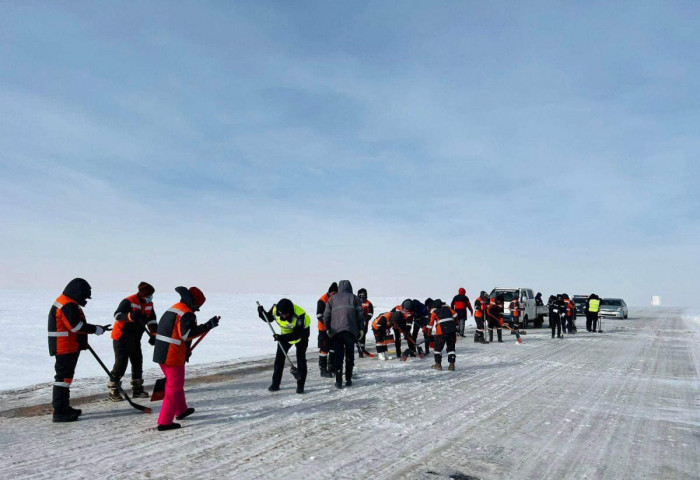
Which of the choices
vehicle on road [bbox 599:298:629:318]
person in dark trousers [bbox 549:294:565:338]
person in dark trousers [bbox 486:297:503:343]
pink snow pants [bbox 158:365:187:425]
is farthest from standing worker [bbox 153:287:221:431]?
vehicle on road [bbox 599:298:629:318]

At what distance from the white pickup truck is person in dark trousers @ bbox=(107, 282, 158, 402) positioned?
18307 mm

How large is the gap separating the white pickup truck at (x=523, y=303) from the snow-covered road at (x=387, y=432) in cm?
1294

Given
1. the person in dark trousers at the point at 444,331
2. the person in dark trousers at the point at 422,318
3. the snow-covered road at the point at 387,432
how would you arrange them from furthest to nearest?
the person in dark trousers at the point at 422,318
the person in dark trousers at the point at 444,331
the snow-covered road at the point at 387,432

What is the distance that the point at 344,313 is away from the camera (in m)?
8.29

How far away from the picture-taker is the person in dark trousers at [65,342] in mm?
5887

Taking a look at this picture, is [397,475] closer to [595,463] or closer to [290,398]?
[595,463]

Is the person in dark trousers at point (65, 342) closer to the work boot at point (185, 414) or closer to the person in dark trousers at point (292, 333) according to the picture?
the work boot at point (185, 414)

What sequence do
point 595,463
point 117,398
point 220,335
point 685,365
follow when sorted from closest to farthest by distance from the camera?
point 595,463, point 117,398, point 685,365, point 220,335

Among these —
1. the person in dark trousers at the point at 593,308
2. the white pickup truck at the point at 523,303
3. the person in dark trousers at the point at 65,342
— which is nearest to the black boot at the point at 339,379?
the person in dark trousers at the point at 65,342

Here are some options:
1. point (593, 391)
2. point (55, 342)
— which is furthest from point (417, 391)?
point (55, 342)

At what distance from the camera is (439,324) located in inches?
403

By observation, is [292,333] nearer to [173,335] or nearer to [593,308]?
[173,335]

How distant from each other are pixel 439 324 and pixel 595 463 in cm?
569

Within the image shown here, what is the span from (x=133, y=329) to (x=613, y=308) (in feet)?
126
